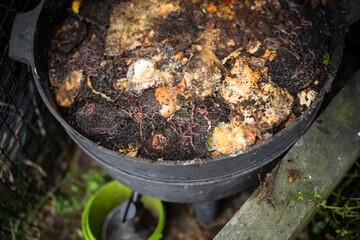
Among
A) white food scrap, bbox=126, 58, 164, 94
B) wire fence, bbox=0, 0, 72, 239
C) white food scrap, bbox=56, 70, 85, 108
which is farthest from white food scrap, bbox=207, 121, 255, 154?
wire fence, bbox=0, 0, 72, 239

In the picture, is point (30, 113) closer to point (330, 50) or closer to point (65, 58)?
point (65, 58)

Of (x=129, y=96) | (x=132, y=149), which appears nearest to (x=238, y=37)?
(x=129, y=96)

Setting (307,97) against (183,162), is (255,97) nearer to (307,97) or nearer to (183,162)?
(307,97)

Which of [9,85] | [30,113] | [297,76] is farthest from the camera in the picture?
[30,113]

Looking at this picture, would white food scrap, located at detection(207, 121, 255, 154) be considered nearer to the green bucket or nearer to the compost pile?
the compost pile

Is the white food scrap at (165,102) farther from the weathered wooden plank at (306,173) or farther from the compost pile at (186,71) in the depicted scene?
the weathered wooden plank at (306,173)
